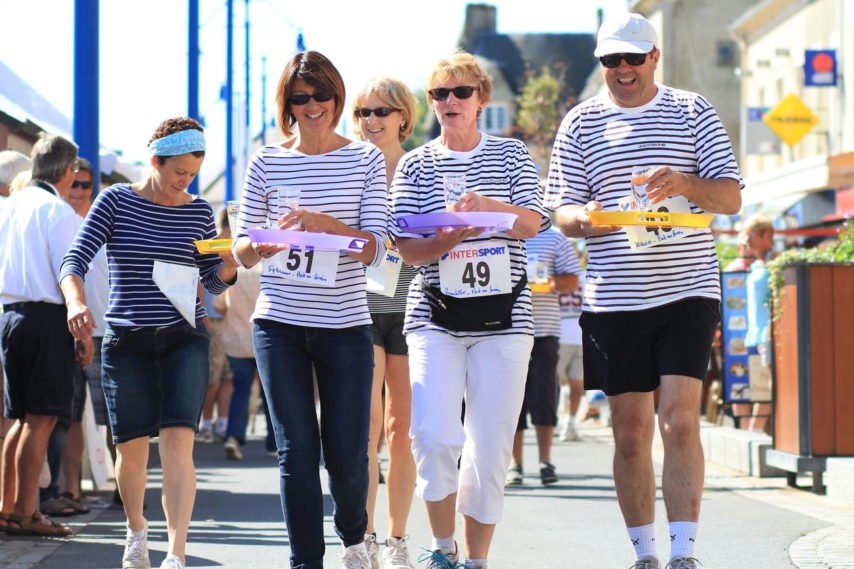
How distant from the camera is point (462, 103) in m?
6.86

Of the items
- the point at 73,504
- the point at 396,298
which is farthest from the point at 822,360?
the point at 73,504

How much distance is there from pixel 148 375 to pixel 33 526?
2.03 meters

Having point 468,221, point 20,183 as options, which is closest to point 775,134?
point 20,183

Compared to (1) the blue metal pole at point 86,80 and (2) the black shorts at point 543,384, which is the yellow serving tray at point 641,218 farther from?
(1) the blue metal pole at point 86,80

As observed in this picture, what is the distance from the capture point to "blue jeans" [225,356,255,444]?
49.4 feet

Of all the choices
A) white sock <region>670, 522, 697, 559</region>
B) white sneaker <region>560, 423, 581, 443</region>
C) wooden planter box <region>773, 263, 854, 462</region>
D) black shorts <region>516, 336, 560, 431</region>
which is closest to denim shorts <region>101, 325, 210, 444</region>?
white sock <region>670, 522, 697, 559</region>

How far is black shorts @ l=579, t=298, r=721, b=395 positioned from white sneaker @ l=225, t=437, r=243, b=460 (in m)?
8.37

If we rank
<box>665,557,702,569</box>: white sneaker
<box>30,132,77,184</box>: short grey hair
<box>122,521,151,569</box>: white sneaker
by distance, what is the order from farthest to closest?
<box>30,132,77,184</box>: short grey hair, <box>122,521,151,569</box>: white sneaker, <box>665,557,702,569</box>: white sneaker

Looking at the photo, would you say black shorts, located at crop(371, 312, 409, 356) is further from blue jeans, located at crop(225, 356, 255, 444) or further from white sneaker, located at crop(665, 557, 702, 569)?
blue jeans, located at crop(225, 356, 255, 444)

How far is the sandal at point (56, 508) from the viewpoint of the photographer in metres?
10.1

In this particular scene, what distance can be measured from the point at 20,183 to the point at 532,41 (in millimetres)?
93802

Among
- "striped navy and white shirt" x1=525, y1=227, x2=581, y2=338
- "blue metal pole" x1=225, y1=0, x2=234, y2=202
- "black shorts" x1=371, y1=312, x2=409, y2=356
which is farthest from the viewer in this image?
"blue metal pole" x1=225, y1=0, x2=234, y2=202

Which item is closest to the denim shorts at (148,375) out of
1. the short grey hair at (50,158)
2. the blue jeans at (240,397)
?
the short grey hair at (50,158)

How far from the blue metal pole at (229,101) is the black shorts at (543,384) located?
22487mm
